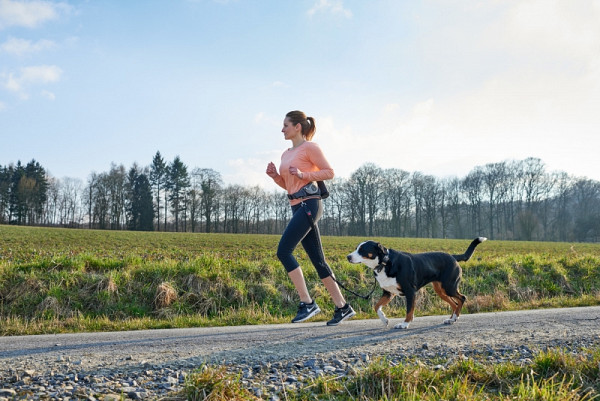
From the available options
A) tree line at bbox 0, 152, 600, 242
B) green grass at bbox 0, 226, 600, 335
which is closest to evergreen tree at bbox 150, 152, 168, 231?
tree line at bbox 0, 152, 600, 242

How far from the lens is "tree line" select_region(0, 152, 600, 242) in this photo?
239 ft

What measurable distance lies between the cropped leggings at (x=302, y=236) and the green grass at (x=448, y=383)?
2.44 m

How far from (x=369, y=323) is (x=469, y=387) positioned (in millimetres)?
2993

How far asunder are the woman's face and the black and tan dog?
1702mm

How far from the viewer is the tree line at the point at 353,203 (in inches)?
2864

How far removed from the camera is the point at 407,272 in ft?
18.7

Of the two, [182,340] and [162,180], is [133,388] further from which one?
[162,180]

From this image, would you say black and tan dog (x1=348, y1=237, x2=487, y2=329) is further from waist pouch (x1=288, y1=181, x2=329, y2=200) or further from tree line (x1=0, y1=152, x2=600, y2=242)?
tree line (x1=0, y1=152, x2=600, y2=242)

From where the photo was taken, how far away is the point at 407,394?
9.47 feet

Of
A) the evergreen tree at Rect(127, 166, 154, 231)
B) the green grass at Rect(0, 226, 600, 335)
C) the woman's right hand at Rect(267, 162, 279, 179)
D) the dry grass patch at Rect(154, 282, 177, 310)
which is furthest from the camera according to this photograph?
the evergreen tree at Rect(127, 166, 154, 231)

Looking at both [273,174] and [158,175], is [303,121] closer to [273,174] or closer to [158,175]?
[273,174]

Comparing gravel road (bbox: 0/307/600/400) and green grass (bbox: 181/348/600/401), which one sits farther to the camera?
gravel road (bbox: 0/307/600/400)

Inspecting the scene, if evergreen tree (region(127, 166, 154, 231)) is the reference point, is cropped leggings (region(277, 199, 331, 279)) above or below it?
below

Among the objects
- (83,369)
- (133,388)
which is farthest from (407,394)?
(83,369)
